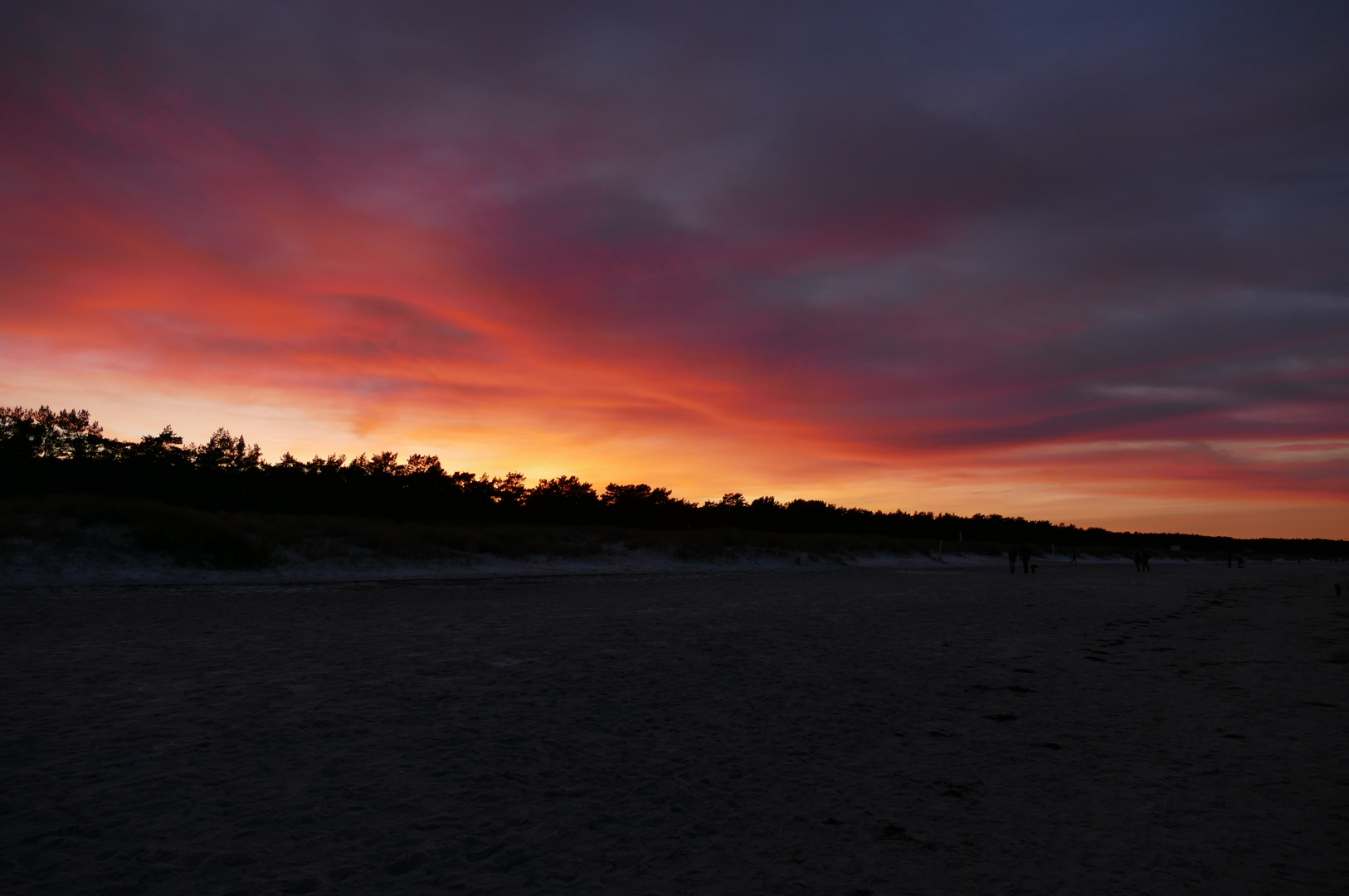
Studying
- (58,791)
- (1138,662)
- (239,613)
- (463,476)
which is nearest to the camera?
(58,791)

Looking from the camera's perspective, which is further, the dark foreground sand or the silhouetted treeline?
the silhouetted treeline

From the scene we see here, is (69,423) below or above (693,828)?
above

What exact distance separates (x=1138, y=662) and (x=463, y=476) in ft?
290

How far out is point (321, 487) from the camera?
8156 cm

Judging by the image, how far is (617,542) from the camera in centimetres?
4784

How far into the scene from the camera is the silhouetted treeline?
62.4 meters

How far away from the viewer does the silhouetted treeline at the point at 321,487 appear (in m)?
62.4

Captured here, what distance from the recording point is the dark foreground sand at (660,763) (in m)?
4.60

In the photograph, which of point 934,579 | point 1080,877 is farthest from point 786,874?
point 934,579

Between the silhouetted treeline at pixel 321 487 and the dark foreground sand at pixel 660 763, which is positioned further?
the silhouetted treeline at pixel 321 487

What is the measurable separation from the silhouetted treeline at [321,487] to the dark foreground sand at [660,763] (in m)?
56.6

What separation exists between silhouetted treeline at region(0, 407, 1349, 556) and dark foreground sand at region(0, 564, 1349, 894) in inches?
2227

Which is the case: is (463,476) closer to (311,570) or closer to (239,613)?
(311,570)

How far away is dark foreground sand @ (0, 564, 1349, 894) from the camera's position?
4598 mm
